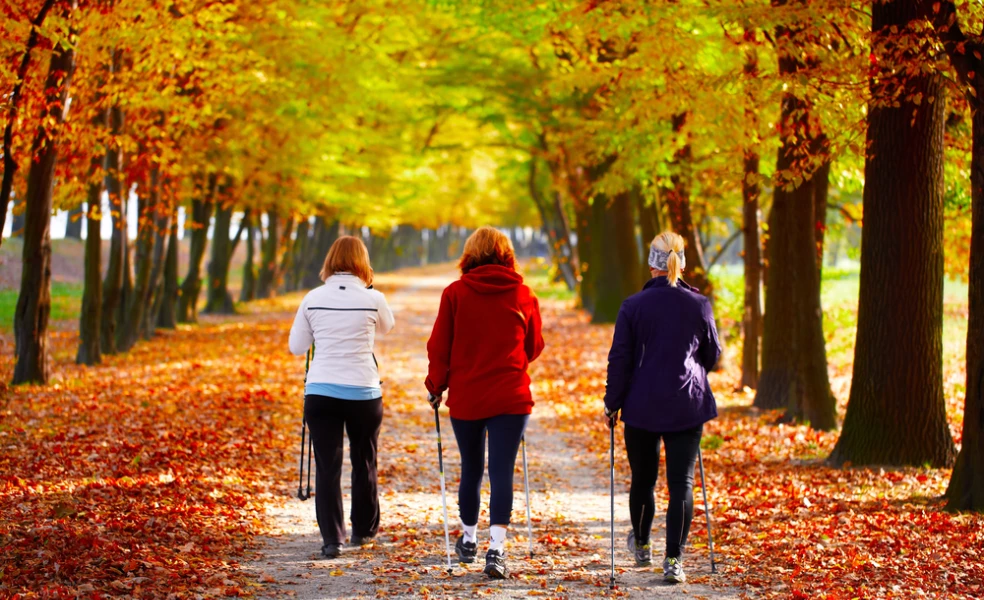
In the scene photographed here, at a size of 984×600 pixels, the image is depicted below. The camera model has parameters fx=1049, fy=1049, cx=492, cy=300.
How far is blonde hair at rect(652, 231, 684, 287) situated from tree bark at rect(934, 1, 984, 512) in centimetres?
273

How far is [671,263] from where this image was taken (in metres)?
6.41

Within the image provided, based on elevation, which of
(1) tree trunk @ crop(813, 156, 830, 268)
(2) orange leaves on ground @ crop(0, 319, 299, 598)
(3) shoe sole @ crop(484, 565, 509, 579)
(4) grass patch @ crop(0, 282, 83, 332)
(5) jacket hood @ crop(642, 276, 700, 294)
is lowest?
(3) shoe sole @ crop(484, 565, 509, 579)

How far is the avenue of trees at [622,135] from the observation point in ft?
30.1

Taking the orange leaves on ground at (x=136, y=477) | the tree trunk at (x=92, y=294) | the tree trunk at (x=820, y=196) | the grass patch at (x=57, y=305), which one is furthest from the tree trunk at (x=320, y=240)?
the tree trunk at (x=820, y=196)

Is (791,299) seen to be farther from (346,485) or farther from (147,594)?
(147,594)

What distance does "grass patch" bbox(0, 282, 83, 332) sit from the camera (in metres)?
28.3

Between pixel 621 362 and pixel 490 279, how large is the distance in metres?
0.98

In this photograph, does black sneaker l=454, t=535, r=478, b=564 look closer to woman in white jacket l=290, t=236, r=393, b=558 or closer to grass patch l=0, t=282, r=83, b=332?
woman in white jacket l=290, t=236, r=393, b=558

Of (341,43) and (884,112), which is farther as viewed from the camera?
(341,43)

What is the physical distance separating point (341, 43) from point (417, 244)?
78.1 m

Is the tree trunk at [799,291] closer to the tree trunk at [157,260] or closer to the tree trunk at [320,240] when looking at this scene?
the tree trunk at [157,260]

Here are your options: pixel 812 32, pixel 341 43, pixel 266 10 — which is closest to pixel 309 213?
pixel 341 43

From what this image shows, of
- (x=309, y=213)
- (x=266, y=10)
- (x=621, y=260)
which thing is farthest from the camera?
(x=309, y=213)

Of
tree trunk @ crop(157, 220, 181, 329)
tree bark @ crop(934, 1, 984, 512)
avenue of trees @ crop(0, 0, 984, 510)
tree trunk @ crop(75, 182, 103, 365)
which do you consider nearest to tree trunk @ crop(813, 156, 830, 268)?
avenue of trees @ crop(0, 0, 984, 510)
